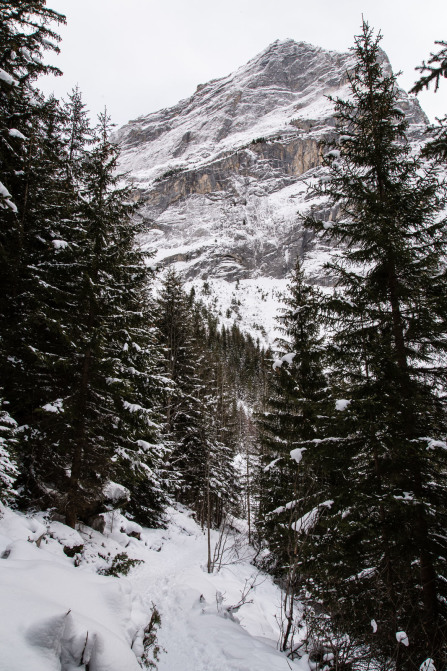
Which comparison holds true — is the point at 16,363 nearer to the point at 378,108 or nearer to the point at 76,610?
the point at 76,610

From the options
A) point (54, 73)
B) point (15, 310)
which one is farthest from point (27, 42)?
point (15, 310)

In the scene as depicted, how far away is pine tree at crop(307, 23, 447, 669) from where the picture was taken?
5.71 metres

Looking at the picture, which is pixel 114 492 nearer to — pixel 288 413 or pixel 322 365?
pixel 288 413

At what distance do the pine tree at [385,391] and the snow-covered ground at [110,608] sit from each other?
6.29ft

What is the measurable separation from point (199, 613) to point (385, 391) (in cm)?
620

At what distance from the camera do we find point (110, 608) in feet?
14.8

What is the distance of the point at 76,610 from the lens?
375 cm

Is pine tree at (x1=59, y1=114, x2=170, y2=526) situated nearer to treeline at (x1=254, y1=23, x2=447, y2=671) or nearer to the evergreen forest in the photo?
the evergreen forest

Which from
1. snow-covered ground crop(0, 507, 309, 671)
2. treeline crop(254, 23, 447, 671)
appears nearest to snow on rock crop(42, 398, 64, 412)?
snow-covered ground crop(0, 507, 309, 671)

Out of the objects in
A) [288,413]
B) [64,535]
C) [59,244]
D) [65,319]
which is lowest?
[64,535]

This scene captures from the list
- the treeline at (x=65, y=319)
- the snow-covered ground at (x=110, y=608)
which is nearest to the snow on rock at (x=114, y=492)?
the treeline at (x=65, y=319)

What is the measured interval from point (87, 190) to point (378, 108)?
27.2ft

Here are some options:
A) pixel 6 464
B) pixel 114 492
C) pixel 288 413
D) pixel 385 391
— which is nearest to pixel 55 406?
pixel 6 464

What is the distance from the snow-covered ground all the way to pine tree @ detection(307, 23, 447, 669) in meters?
1.92
